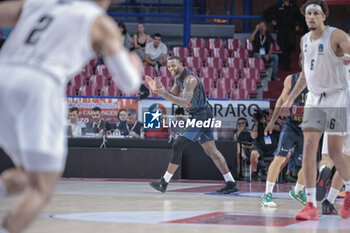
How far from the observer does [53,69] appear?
11.0 ft

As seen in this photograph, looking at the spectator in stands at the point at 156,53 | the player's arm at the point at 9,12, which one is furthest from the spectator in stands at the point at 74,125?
the player's arm at the point at 9,12

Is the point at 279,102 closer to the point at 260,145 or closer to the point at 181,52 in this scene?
the point at 260,145

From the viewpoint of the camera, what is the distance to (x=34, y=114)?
3.26 meters

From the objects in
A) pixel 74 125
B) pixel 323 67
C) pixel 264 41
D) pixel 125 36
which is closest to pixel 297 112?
pixel 323 67

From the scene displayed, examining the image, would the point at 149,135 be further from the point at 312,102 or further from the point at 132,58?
the point at 132,58

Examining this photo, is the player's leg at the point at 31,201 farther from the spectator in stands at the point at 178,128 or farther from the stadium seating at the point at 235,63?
the stadium seating at the point at 235,63

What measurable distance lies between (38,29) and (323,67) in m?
3.57

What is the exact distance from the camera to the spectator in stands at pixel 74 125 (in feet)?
42.5

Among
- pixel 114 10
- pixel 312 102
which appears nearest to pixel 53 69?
pixel 312 102

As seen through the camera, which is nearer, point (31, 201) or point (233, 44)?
point (31, 201)

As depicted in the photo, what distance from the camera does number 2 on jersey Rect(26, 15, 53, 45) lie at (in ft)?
11.2

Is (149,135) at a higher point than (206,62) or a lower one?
lower

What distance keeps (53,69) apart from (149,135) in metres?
9.77

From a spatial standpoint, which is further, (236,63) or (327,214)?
(236,63)
